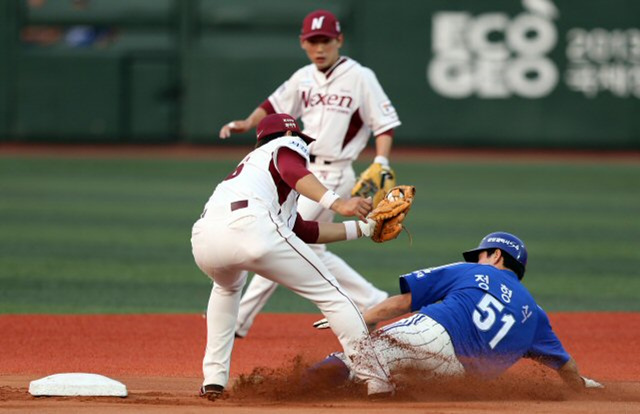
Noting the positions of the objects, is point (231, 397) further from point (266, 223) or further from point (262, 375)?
point (266, 223)

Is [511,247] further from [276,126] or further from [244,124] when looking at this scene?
[244,124]

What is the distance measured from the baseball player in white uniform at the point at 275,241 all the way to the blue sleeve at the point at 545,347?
0.86 metres

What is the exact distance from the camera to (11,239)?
1214cm

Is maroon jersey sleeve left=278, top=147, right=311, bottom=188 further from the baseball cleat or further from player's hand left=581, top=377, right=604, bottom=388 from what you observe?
player's hand left=581, top=377, right=604, bottom=388

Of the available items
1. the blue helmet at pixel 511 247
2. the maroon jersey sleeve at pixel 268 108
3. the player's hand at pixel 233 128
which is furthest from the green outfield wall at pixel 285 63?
the blue helmet at pixel 511 247

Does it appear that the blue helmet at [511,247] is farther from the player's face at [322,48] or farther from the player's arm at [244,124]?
the player's face at [322,48]

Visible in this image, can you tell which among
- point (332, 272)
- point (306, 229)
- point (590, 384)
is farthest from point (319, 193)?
point (332, 272)

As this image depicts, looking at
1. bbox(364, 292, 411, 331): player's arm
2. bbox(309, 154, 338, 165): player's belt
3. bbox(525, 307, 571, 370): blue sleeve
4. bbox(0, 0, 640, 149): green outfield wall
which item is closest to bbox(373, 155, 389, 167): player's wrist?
bbox(309, 154, 338, 165): player's belt

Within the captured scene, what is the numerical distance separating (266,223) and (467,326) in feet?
3.81

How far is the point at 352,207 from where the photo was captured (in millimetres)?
5633

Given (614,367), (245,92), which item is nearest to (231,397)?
(614,367)

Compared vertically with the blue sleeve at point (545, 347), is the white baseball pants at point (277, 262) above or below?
above

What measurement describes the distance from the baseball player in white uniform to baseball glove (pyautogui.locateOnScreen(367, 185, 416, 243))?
0.05 meters

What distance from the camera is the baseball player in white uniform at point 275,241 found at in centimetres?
555
